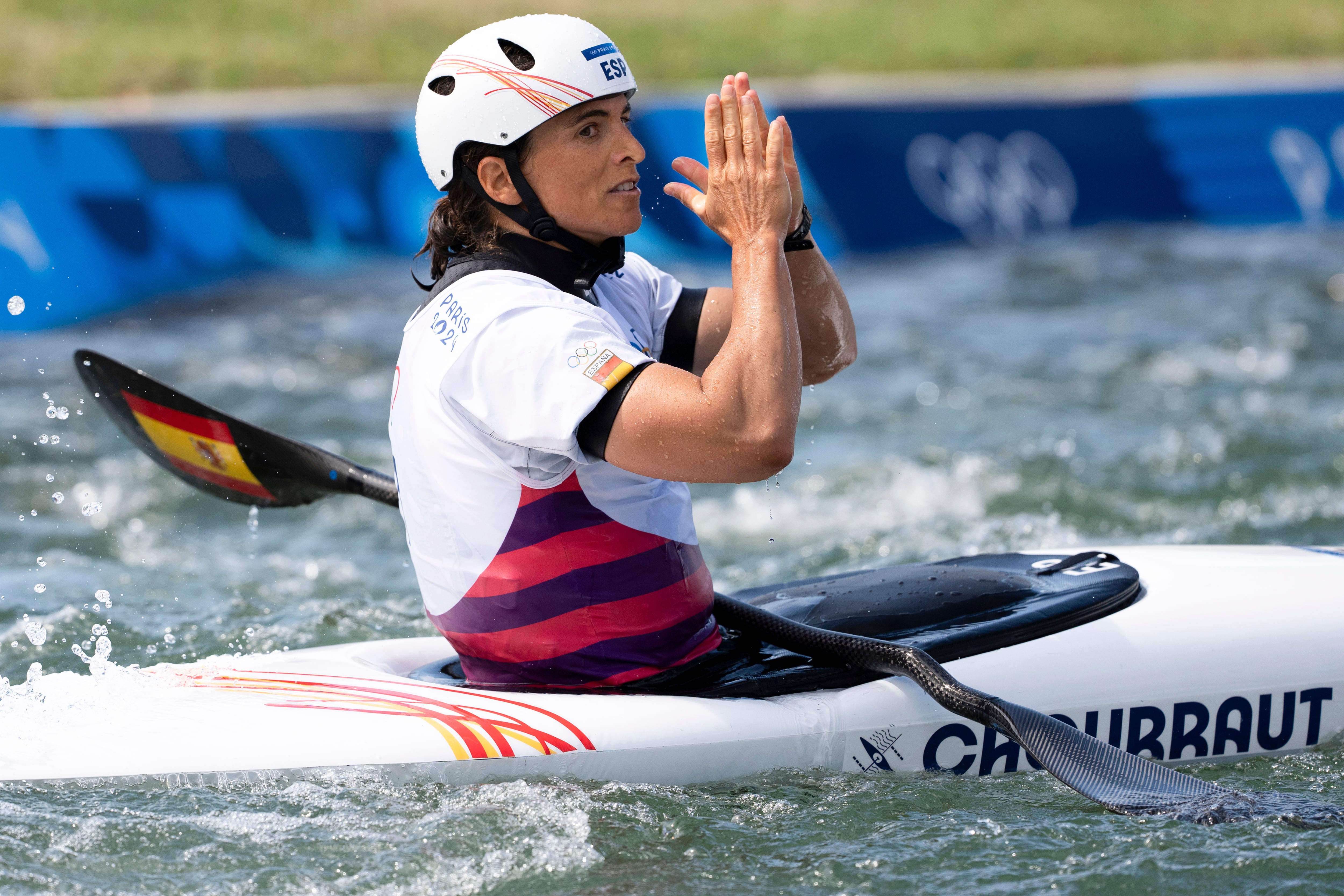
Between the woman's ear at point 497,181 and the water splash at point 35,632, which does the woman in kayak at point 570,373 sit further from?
the water splash at point 35,632

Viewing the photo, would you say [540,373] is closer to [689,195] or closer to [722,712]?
[689,195]

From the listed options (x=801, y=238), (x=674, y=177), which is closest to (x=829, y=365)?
(x=801, y=238)

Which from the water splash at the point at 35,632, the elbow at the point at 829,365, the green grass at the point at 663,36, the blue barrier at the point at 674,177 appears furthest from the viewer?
the green grass at the point at 663,36

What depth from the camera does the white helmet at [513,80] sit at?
253 cm

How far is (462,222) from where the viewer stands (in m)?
2.67

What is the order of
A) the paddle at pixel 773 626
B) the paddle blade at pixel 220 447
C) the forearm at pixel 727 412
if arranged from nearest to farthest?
the forearm at pixel 727 412 → the paddle at pixel 773 626 → the paddle blade at pixel 220 447

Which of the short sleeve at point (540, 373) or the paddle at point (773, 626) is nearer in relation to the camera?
the short sleeve at point (540, 373)

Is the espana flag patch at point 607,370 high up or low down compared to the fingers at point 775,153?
down

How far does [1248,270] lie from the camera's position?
9.84 m

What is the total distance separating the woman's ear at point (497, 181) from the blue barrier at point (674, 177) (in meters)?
5.98

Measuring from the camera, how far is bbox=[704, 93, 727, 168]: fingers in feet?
7.75

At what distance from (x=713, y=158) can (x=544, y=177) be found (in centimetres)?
34

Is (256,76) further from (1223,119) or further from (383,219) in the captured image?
(1223,119)

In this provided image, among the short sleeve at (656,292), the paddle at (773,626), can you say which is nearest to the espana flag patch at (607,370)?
the short sleeve at (656,292)
